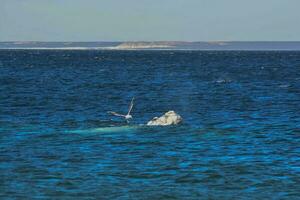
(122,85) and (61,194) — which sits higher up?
(61,194)

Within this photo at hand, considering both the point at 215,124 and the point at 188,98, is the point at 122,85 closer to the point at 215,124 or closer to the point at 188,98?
the point at 188,98

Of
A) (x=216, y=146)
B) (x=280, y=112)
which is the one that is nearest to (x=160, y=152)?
(x=216, y=146)

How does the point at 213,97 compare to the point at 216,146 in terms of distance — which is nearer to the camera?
the point at 216,146

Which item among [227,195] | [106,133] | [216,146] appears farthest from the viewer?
[106,133]

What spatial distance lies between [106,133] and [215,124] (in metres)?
9.00

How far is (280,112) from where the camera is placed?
193 feet

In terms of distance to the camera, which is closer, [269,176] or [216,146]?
[269,176]

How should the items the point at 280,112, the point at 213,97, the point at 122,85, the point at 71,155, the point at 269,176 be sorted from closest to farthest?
the point at 269,176
the point at 71,155
the point at 280,112
the point at 213,97
the point at 122,85

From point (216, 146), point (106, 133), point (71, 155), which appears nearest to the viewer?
point (71, 155)

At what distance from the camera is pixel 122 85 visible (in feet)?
326

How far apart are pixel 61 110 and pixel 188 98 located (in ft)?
61.7

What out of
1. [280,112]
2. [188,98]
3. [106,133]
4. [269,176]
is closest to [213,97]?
[188,98]

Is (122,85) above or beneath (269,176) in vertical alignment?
beneath

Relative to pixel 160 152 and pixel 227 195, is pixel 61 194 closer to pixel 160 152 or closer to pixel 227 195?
pixel 227 195
